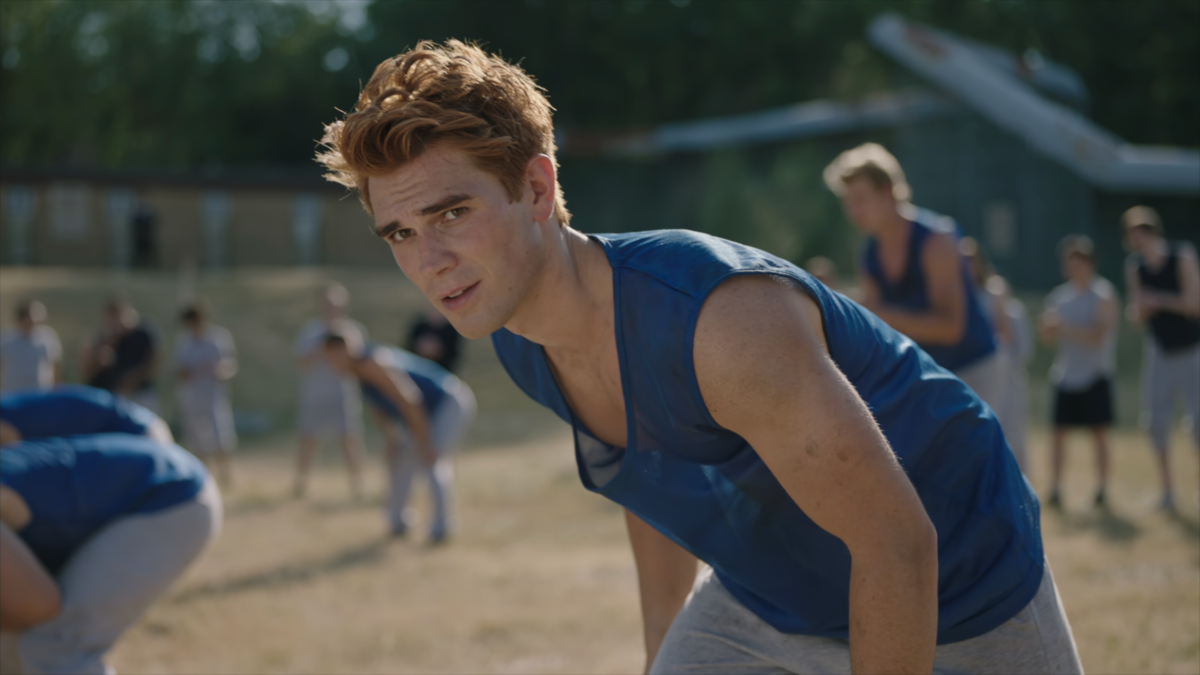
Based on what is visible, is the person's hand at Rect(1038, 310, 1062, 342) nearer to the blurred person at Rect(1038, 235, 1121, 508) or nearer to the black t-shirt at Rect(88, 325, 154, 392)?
the blurred person at Rect(1038, 235, 1121, 508)

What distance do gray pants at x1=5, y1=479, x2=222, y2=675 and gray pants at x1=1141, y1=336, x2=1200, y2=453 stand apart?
689 cm

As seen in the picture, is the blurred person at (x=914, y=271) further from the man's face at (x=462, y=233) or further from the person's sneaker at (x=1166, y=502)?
the person's sneaker at (x=1166, y=502)

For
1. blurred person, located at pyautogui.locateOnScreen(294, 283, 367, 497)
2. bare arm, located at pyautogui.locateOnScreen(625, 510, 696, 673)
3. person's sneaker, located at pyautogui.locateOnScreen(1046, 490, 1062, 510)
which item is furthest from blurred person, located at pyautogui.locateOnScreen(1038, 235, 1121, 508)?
blurred person, located at pyautogui.locateOnScreen(294, 283, 367, 497)

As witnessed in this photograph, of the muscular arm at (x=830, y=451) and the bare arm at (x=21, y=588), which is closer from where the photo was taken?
the muscular arm at (x=830, y=451)

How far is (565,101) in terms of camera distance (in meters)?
43.0

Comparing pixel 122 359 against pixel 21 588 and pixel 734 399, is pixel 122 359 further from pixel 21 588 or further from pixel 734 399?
pixel 734 399

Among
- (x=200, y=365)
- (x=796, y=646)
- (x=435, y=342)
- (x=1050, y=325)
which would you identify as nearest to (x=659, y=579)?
(x=796, y=646)

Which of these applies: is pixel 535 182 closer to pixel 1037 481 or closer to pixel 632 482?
pixel 632 482

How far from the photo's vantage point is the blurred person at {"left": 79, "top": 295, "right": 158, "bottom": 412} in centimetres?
1047

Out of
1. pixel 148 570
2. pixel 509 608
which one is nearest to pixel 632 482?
pixel 148 570

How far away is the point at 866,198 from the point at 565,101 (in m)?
39.3

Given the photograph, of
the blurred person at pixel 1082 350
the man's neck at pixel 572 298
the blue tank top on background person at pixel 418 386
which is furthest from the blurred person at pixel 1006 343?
the man's neck at pixel 572 298

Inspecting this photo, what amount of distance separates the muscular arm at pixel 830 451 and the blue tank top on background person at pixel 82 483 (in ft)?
8.29

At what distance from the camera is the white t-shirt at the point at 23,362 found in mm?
9586
